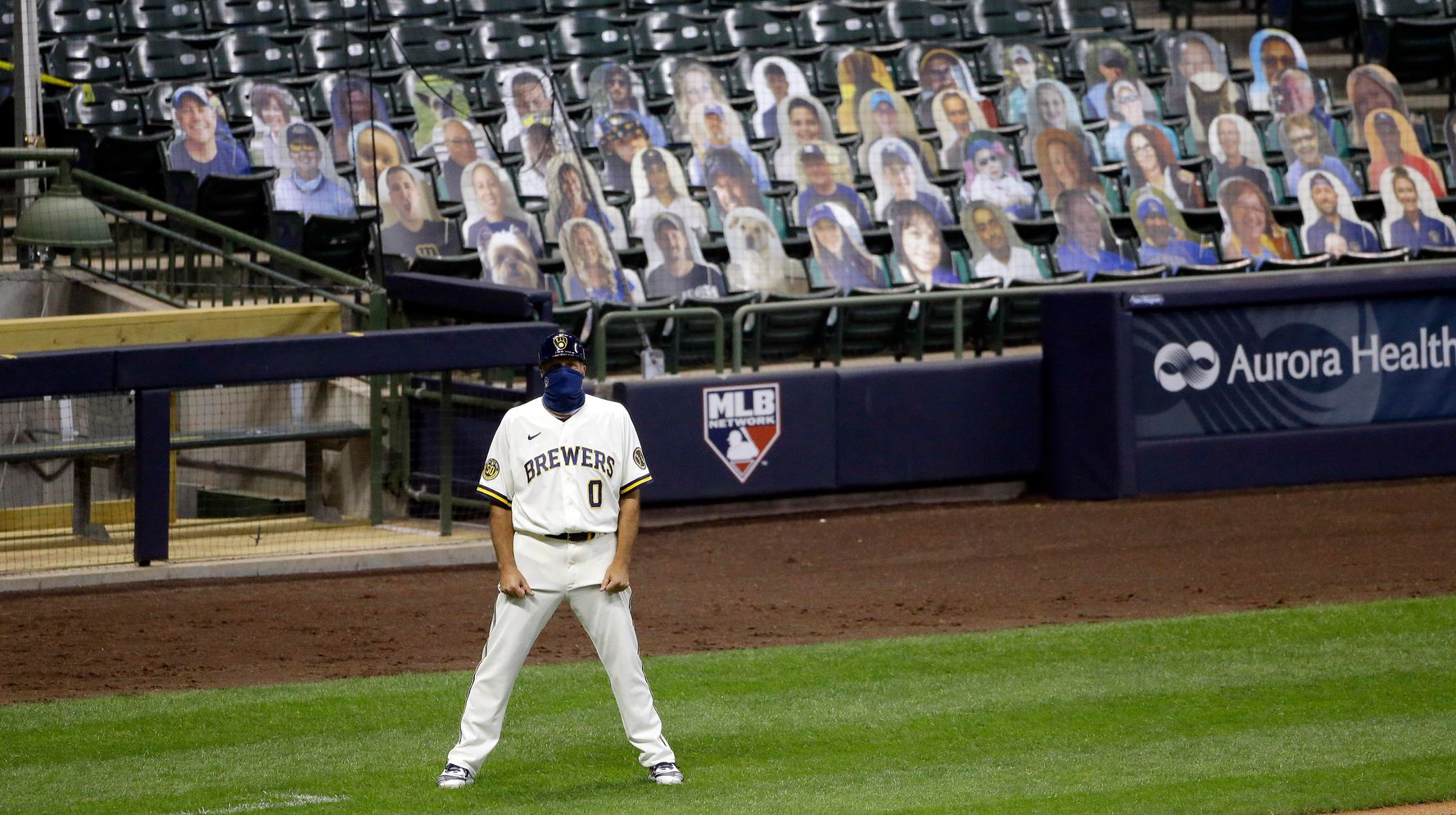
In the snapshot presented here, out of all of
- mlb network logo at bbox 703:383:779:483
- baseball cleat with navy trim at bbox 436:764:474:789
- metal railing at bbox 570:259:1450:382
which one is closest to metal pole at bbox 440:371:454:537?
metal railing at bbox 570:259:1450:382

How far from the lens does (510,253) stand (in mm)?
14578

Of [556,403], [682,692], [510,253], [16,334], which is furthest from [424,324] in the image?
[556,403]

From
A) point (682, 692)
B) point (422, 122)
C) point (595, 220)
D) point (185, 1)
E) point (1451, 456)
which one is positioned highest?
point (185, 1)

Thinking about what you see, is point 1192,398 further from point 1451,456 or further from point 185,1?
point 185,1

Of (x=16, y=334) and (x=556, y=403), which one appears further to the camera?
(x=16, y=334)

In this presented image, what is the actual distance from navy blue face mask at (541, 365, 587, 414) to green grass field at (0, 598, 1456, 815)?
4.41ft

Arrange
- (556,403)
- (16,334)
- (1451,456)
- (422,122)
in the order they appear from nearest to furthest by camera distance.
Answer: (556,403) → (16,334) → (1451,456) → (422,122)

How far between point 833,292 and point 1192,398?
2.83 metres

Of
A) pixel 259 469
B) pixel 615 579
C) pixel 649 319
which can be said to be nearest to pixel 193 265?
pixel 259 469

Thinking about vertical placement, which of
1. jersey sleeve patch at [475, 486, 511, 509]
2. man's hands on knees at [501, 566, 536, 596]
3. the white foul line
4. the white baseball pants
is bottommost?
the white foul line

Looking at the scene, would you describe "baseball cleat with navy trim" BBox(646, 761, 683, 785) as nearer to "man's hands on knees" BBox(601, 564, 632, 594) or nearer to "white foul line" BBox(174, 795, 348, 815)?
"man's hands on knees" BBox(601, 564, 632, 594)

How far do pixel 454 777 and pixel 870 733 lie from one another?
6.04 ft

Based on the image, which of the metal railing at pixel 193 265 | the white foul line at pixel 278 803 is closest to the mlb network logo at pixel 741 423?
the metal railing at pixel 193 265

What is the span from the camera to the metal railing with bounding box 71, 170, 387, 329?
534 inches
